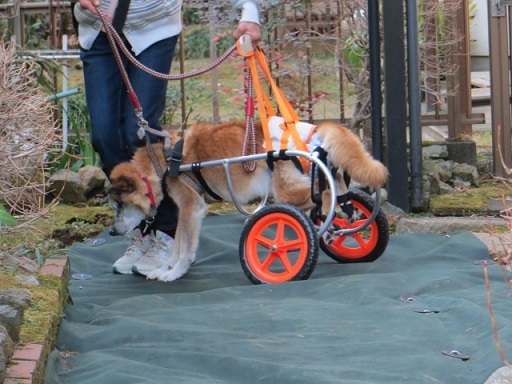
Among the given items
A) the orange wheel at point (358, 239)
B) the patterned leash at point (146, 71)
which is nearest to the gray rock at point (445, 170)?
the orange wheel at point (358, 239)

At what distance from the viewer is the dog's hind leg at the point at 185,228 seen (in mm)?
4949

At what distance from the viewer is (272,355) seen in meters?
3.50

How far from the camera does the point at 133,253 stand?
5.24 meters

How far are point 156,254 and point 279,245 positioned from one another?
87 centimetres

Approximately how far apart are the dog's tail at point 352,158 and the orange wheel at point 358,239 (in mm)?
399

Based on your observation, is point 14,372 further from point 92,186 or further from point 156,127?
point 92,186

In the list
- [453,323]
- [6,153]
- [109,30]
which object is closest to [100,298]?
[6,153]

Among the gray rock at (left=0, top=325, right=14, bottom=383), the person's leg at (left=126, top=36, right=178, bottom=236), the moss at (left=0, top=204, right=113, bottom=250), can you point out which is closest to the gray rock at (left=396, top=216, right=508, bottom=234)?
the person's leg at (left=126, top=36, right=178, bottom=236)

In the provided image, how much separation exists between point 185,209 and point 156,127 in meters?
0.47

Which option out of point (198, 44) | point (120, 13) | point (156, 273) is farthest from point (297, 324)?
point (198, 44)

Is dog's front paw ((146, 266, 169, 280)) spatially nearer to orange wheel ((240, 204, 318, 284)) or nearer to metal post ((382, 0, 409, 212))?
orange wheel ((240, 204, 318, 284))

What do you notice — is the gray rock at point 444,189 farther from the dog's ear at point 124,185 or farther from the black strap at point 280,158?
the dog's ear at point 124,185

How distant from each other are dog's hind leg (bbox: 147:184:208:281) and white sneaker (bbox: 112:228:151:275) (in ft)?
0.67

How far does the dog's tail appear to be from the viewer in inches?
182
